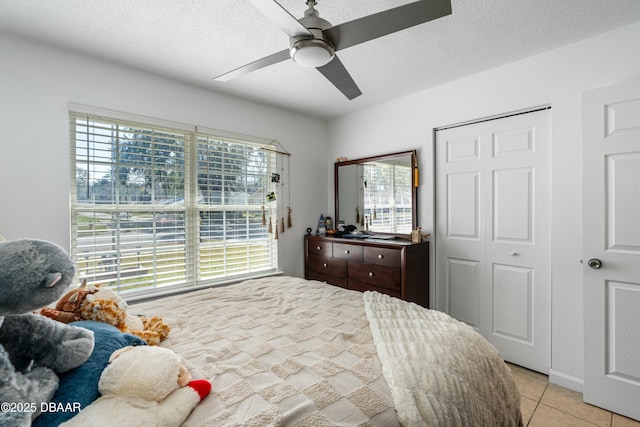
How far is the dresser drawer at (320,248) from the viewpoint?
3.40 metres

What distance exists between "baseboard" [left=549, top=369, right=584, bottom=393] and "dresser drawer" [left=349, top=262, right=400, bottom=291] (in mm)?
1272

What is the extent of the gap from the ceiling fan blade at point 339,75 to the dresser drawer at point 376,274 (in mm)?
1606

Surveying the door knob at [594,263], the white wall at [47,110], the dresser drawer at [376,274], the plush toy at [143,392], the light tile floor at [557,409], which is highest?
the white wall at [47,110]

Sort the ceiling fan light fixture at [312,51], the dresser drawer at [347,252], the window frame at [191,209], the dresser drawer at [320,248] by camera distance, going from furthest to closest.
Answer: the dresser drawer at [320,248] < the dresser drawer at [347,252] < the window frame at [191,209] < the ceiling fan light fixture at [312,51]

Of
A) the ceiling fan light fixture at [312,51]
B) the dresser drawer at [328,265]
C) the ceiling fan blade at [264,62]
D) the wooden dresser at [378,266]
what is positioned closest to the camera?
the ceiling fan light fixture at [312,51]

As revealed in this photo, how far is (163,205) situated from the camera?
8.84 feet

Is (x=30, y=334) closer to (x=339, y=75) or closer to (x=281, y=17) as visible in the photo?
(x=281, y=17)

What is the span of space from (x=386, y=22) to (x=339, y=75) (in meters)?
0.56

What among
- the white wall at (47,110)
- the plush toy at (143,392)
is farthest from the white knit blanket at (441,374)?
the white wall at (47,110)

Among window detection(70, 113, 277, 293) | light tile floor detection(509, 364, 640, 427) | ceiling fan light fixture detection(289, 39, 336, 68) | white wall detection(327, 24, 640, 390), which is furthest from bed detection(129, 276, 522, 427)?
Result: ceiling fan light fixture detection(289, 39, 336, 68)

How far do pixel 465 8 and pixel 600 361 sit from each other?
2.40 meters

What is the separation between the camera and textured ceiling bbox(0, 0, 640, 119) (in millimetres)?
1753

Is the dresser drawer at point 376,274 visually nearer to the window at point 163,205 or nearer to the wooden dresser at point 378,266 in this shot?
the wooden dresser at point 378,266

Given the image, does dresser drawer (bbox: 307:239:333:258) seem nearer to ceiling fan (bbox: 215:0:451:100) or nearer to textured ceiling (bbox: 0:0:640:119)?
textured ceiling (bbox: 0:0:640:119)
